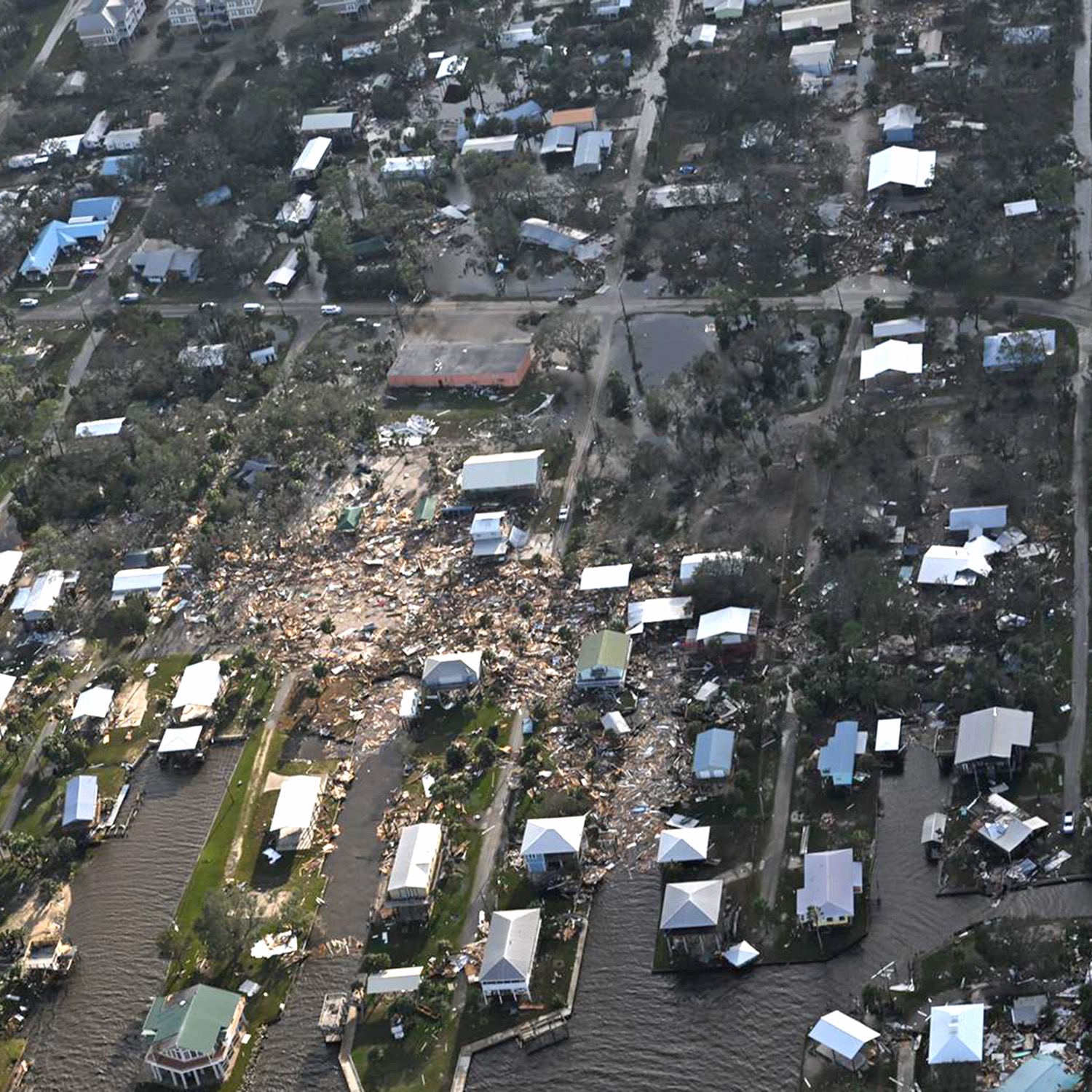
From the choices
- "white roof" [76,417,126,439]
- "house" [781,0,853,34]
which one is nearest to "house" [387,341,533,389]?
"white roof" [76,417,126,439]

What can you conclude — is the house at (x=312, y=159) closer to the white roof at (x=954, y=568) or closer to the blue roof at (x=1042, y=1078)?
the white roof at (x=954, y=568)

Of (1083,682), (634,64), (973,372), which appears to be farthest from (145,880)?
(634,64)

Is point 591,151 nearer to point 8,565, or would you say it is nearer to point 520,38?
point 520,38

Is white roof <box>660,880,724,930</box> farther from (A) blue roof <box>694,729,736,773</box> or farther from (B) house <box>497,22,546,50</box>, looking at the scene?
(B) house <box>497,22,546,50</box>

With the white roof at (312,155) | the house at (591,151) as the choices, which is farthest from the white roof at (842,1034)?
the white roof at (312,155)

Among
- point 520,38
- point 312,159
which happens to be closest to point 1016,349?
point 312,159

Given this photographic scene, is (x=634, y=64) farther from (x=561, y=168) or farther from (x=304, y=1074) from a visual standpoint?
(x=304, y=1074)
